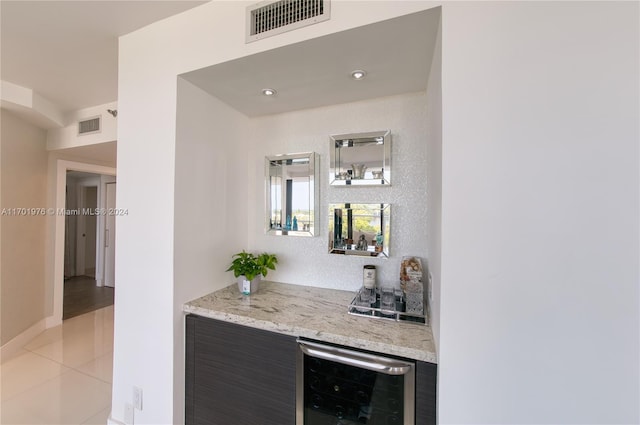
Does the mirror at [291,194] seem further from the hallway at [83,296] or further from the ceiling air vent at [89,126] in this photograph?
the hallway at [83,296]

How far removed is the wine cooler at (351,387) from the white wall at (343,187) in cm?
65

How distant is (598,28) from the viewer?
0.83 m

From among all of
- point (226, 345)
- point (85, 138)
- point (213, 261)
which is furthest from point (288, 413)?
point (85, 138)

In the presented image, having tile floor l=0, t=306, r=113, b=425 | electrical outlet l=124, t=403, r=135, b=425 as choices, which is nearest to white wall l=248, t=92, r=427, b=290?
electrical outlet l=124, t=403, r=135, b=425

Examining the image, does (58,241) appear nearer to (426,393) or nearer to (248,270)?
(248,270)

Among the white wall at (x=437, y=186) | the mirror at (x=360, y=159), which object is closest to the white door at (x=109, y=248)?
the mirror at (x=360, y=159)

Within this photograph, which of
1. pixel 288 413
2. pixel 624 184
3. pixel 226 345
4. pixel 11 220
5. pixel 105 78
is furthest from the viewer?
pixel 11 220

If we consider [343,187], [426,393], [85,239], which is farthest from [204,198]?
[85,239]

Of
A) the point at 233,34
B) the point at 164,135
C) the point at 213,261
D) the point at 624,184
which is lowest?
the point at 213,261

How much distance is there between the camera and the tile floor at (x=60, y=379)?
1880 mm

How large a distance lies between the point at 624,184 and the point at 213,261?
1992 mm

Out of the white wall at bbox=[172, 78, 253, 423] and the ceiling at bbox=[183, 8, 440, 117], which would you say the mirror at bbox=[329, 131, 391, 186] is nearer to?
the ceiling at bbox=[183, 8, 440, 117]

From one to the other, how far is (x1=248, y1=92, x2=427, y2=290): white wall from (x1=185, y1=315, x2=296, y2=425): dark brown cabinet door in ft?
2.15

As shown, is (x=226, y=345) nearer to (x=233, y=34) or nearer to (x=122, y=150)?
(x=122, y=150)
